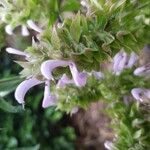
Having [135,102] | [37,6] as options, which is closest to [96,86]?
[135,102]

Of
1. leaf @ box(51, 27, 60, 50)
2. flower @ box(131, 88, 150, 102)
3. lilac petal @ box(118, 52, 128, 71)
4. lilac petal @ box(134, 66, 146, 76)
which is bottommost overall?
flower @ box(131, 88, 150, 102)

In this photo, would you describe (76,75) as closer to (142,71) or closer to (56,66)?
(56,66)

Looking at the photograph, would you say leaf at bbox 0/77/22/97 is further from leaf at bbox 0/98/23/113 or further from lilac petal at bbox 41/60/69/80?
lilac petal at bbox 41/60/69/80

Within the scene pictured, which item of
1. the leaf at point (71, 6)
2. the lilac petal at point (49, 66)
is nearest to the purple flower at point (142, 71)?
the leaf at point (71, 6)

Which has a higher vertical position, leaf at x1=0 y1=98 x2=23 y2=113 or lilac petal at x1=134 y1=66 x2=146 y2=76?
lilac petal at x1=134 y1=66 x2=146 y2=76

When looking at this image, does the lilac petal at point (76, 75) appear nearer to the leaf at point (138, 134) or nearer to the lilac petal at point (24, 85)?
the lilac petal at point (24, 85)

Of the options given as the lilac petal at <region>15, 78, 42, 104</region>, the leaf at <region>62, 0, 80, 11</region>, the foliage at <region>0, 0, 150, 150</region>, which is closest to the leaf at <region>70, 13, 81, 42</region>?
the foliage at <region>0, 0, 150, 150</region>

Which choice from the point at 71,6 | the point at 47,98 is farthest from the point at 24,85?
the point at 71,6

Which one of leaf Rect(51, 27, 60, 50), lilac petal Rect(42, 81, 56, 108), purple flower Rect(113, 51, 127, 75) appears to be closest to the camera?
leaf Rect(51, 27, 60, 50)
